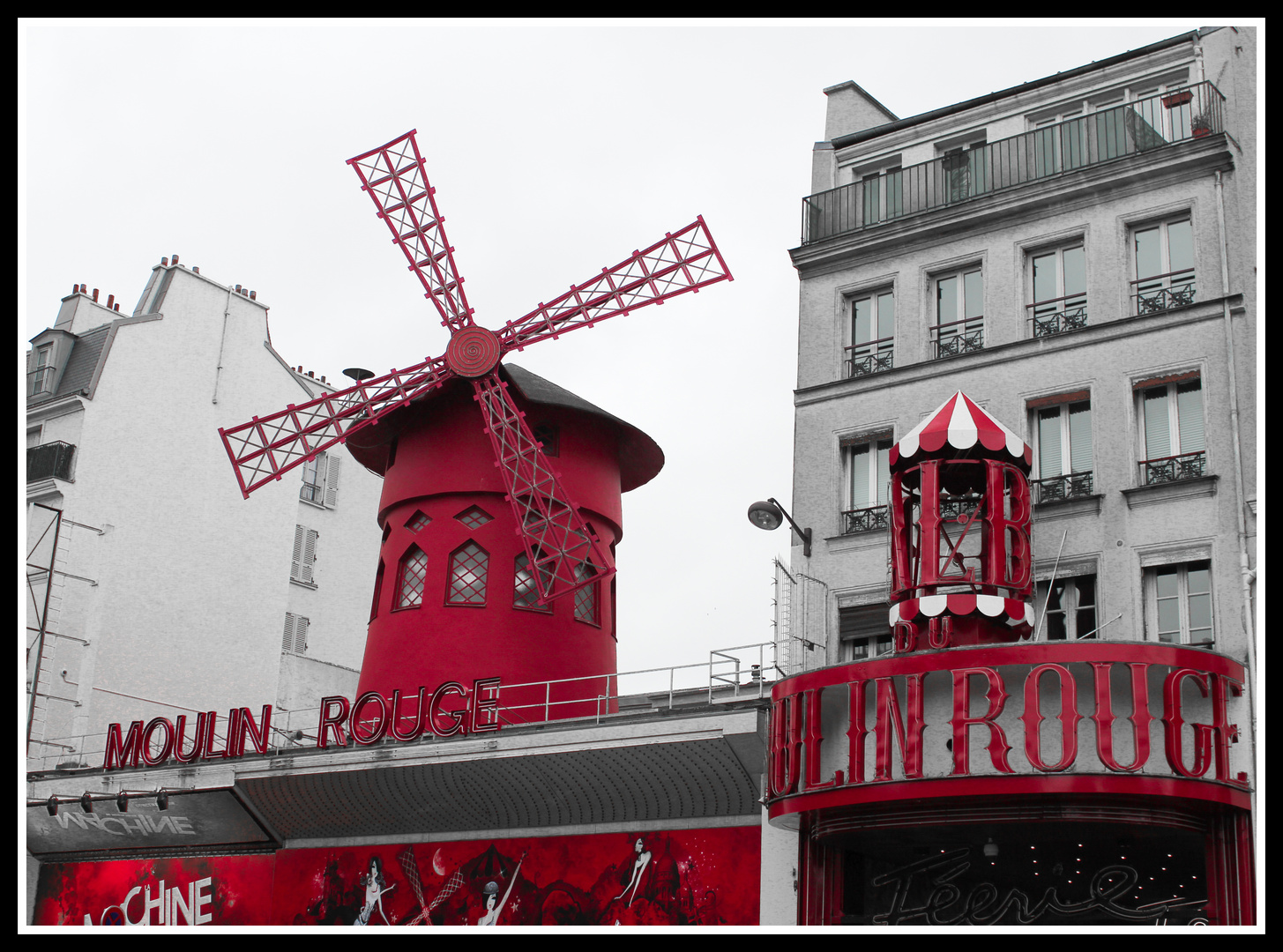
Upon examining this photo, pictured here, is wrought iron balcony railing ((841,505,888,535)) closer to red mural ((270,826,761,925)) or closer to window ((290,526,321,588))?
red mural ((270,826,761,925))

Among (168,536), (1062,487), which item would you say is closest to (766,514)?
(1062,487)

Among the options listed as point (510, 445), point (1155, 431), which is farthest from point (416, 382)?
point (1155, 431)

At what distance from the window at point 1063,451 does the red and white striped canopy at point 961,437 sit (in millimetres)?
855

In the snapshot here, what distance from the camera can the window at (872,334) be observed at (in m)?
15.0

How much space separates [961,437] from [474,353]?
7458mm

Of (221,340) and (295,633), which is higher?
(221,340)

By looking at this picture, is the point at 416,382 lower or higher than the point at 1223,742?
higher

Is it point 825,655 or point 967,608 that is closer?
point 967,608

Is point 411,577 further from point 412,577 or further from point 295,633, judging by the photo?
point 295,633

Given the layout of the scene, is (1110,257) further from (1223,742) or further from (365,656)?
(365,656)

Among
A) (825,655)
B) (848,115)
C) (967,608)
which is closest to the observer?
(967,608)

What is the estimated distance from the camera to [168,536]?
→ 2241cm

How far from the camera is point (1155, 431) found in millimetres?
13109
